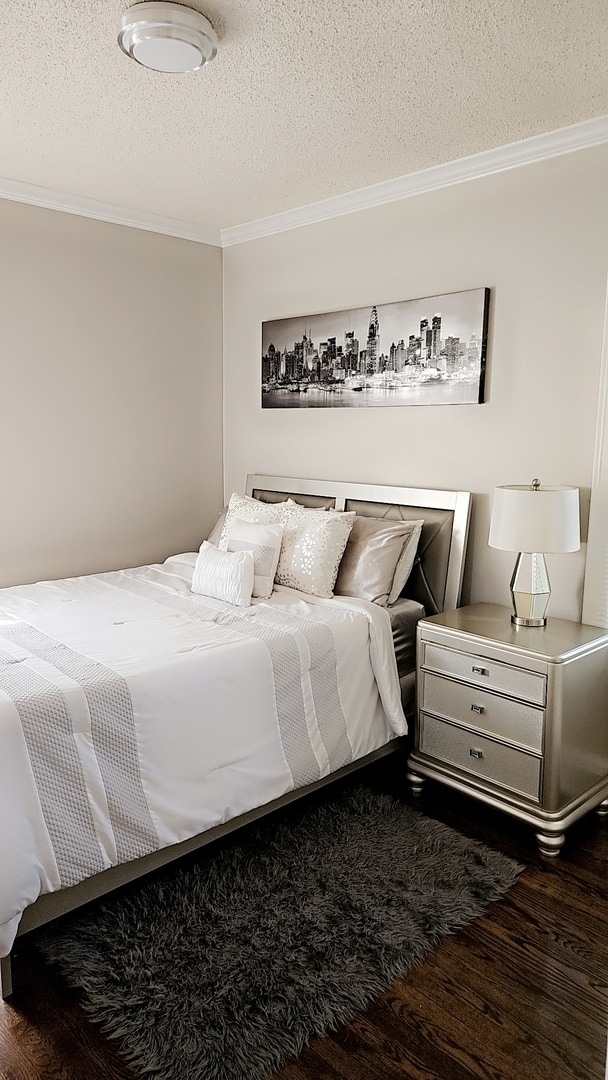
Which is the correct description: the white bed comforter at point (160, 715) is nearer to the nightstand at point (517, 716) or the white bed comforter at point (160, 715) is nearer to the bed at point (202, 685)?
the bed at point (202, 685)

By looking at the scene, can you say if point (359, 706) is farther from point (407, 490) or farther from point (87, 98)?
point (87, 98)

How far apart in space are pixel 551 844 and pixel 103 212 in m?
3.53

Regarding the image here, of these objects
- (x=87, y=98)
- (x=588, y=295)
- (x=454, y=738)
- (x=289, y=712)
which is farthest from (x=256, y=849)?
(x=87, y=98)

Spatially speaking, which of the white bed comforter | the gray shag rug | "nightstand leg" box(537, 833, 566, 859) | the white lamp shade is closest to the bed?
the white bed comforter

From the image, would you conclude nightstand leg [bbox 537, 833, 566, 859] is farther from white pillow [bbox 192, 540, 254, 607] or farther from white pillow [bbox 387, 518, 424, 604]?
white pillow [bbox 192, 540, 254, 607]

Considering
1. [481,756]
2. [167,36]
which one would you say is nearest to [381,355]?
[167,36]

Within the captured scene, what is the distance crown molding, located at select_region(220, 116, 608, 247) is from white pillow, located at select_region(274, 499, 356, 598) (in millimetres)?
1505

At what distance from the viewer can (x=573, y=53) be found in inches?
85.2

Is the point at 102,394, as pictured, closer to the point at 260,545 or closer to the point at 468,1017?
the point at 260,545

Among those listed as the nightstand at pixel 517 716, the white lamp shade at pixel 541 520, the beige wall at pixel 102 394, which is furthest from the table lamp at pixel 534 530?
the beige wall at pixel 102 394

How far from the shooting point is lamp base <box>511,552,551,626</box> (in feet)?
9.10

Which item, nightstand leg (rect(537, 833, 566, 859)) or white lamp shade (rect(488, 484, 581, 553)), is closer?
nightstand leg (rect(537, 833, 566, 859))

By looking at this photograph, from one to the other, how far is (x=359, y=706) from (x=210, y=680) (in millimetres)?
715

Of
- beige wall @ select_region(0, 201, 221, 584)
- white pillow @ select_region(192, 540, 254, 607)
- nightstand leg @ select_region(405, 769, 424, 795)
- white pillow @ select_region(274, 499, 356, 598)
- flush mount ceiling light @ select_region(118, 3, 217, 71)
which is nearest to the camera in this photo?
flush mount ceiling light @ select_region(118, 3, 217, 71)
